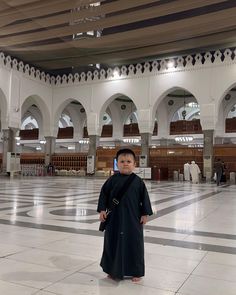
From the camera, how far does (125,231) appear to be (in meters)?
2.57

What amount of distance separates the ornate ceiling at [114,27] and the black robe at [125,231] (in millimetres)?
12077

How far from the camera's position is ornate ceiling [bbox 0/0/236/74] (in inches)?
530

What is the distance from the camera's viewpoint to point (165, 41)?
1719 cm

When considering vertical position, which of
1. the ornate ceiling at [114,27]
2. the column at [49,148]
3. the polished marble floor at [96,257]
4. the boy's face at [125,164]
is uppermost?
the ornate ceiling at [114,27]

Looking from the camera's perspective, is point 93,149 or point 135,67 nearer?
point 135,67

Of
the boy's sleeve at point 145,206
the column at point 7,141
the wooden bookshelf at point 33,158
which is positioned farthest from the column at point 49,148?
the boy's sleeve at point 145,206

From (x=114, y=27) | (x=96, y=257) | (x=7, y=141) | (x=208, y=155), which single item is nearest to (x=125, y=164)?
(x=96, y=257)

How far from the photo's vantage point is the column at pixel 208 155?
20.5 metres

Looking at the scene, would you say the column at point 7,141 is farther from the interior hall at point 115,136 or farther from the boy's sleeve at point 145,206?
the boy's sleeve at point 145,206

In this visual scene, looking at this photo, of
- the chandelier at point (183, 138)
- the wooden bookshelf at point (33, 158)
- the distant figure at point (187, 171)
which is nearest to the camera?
the distant figure at point (187, 171)

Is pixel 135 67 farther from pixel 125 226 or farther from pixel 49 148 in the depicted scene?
pixel 125 226

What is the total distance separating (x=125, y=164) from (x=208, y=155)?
18.6 metres

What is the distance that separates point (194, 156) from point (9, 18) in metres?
14.6

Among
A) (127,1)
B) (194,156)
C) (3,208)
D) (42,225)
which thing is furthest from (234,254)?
(194,156)
